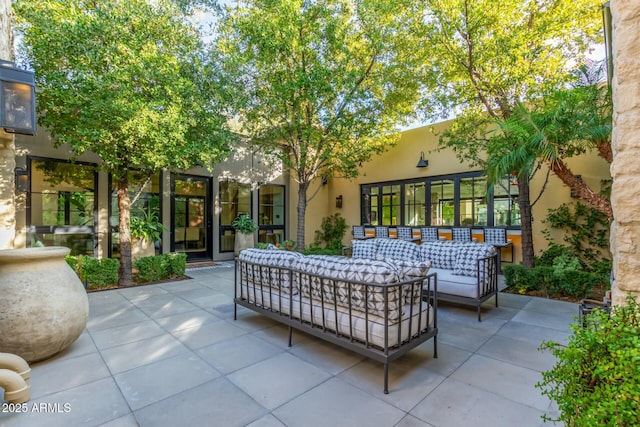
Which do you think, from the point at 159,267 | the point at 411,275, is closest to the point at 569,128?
the point at 411,275

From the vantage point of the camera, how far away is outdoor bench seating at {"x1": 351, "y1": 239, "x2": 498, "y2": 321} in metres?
3.79

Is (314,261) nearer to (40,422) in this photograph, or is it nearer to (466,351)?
(466,351)

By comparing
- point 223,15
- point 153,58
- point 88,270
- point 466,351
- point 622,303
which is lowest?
point 466,351

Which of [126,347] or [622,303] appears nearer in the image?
[622,303]

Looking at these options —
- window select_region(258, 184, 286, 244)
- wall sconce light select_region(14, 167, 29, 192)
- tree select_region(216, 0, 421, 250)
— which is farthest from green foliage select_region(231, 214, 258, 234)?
wall sconce light select_region(14, 167, 29, 192)

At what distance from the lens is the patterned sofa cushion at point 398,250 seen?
15.6 ft

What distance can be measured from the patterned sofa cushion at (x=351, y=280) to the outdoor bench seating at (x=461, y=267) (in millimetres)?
1006

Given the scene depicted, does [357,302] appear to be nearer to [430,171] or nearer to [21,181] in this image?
[21,181]

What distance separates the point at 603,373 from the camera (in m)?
1.07

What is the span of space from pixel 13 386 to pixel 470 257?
4.65m

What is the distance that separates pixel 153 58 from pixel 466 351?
5713 mm

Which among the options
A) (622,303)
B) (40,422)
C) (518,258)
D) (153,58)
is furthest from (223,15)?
(518,258)

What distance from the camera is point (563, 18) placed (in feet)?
15.6

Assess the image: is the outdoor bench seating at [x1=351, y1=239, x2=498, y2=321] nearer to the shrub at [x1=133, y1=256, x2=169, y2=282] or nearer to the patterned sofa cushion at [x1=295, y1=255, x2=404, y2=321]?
the patterned sofa cushion at [x1=295, y1=255, x2=404, y2=321]
